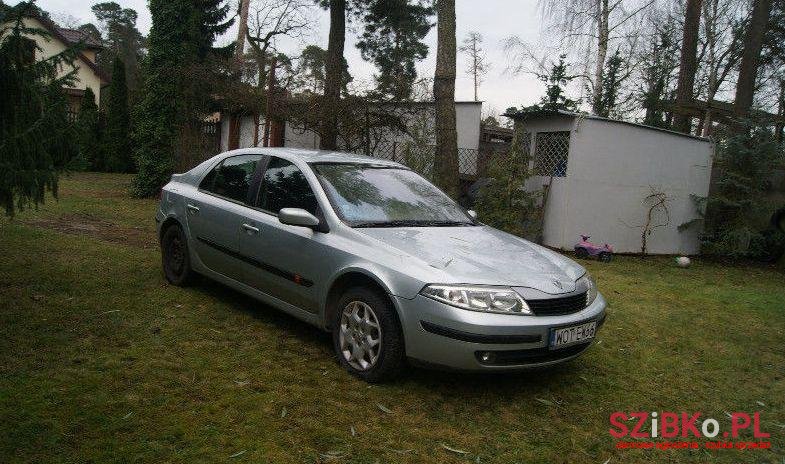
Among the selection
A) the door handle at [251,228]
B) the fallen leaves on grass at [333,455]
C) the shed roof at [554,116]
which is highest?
the shed roof at [554,116]

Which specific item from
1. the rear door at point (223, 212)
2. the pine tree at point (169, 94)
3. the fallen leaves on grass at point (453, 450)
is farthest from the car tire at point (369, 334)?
the pine tree at point (169, 94)

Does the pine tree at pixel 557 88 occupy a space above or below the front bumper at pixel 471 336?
above

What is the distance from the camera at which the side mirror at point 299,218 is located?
13.2 ft

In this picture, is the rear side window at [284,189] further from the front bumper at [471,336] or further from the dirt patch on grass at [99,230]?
the dirt patch on grass at [99,230]

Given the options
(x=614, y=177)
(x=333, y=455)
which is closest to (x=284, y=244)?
(x=333, y=455)

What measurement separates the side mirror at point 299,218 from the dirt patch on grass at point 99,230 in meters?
4.57

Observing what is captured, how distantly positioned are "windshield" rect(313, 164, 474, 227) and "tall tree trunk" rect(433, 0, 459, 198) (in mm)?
5342

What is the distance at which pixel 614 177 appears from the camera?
10781 mm

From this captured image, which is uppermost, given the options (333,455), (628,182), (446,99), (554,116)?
(446,99)

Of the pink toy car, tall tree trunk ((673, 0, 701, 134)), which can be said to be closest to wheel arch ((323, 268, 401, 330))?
the pink toy car

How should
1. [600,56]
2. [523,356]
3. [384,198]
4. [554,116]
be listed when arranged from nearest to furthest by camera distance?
[523,356], [384,198], [554,116], [600,56]

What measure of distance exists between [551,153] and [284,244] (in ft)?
25.4

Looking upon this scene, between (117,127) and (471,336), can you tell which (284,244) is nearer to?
(471,336)

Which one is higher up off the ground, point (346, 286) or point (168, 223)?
point (168, 223)
